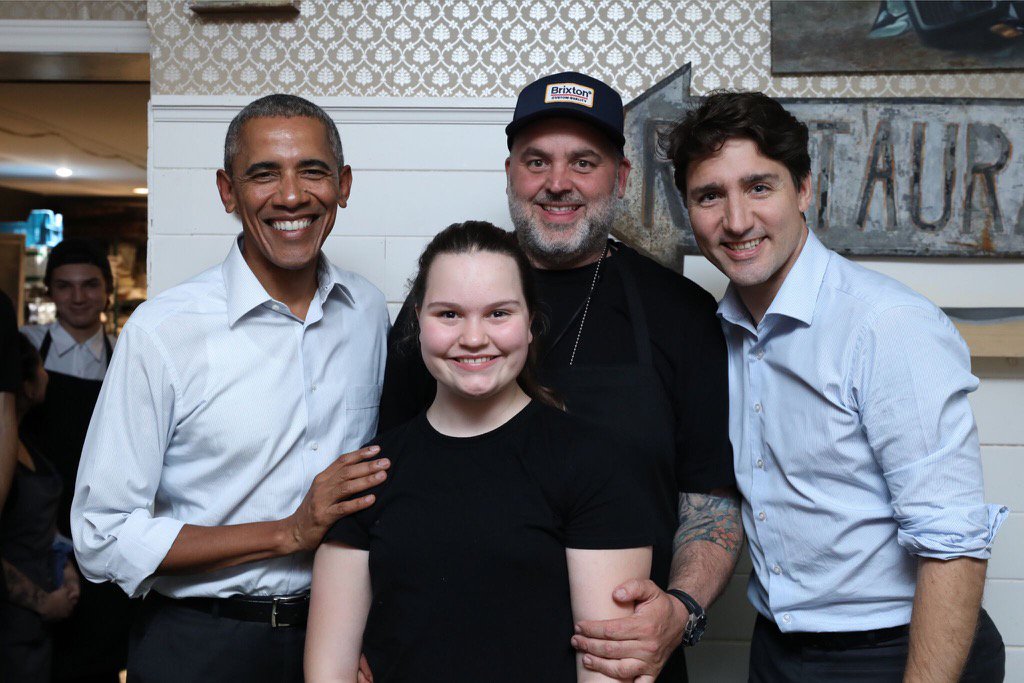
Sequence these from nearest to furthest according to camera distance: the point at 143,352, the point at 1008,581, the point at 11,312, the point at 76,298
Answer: the point at 143,352 < the point at 11,312 < the point at 1008,581 < the point at 76,298

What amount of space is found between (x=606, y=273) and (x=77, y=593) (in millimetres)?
1998

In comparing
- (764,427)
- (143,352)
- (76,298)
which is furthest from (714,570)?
(76,298)

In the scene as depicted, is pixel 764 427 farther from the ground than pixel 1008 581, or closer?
farther from the ground

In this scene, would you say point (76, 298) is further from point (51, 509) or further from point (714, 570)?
point (714, 570)

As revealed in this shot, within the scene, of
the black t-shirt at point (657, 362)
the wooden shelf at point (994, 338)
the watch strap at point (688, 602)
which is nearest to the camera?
the watch strap at point (688, 602)

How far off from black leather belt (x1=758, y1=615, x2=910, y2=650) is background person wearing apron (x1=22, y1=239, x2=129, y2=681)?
2.35 m

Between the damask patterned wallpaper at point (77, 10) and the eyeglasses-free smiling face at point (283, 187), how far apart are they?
1.49 meters

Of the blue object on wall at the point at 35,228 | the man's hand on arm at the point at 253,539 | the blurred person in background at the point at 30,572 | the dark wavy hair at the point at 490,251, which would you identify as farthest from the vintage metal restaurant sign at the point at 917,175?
the blue object on wall at the point at 35,228

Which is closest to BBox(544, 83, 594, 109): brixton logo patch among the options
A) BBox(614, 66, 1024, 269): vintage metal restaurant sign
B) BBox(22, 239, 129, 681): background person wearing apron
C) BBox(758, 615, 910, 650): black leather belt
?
BBox(614, 66, 1024, 269): vintage metal restaurant sign

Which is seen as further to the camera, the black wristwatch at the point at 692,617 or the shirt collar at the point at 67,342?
the shirt collar at the point at 67,342

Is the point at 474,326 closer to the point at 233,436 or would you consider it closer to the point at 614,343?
the point at 614,343

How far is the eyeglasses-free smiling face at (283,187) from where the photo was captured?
5.99ft

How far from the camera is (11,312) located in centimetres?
246

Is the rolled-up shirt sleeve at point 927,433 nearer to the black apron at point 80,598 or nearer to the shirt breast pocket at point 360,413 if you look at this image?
the shirt breast pocket at point 360,413
